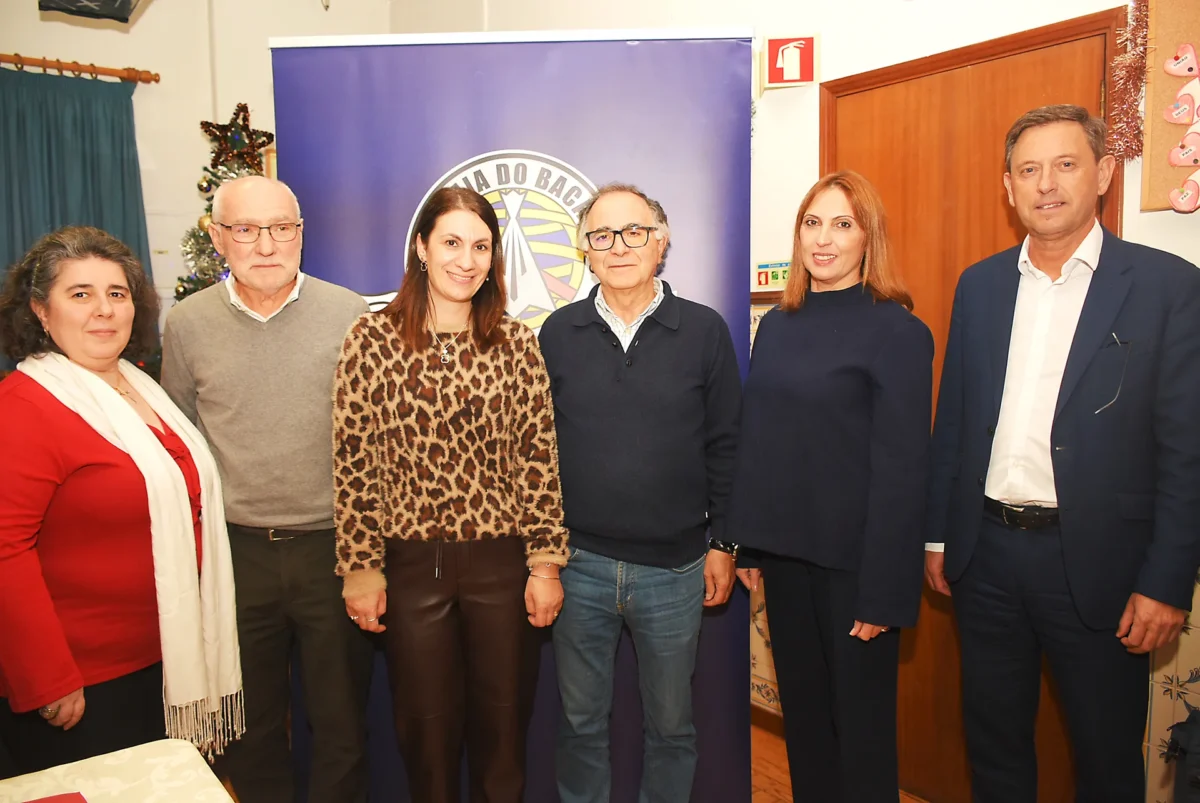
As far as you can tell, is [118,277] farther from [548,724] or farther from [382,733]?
[548,724]

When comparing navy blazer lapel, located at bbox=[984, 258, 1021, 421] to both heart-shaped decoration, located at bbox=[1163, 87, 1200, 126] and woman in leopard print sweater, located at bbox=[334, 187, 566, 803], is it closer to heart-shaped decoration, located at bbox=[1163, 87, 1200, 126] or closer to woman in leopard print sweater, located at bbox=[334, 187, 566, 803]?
heart-shaped decoration, located at bbox=[1163, 87, 1200, 126]

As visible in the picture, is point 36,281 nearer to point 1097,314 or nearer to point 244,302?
point 244,302

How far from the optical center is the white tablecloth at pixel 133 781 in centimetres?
95

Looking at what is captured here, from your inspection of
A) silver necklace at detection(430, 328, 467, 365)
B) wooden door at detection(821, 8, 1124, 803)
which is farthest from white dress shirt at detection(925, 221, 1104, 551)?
silver necklace at detection(430, 328, 467, 365)

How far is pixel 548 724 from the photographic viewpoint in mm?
2305

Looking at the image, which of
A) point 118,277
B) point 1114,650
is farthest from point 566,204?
point 1114,650

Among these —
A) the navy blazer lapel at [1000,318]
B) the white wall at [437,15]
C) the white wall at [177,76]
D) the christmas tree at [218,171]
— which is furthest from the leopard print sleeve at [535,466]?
the white wall at [177,76]

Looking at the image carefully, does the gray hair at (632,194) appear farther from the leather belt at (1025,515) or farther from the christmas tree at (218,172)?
the christmas tree at (218,172)

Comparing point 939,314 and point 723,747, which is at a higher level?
point 939,314

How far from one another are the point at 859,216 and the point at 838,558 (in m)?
0.80

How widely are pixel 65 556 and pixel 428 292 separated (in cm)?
93

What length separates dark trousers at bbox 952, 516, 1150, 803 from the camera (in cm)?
161

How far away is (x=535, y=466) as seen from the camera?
5.98ft

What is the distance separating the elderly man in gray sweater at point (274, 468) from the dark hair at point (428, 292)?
0.91 ft
